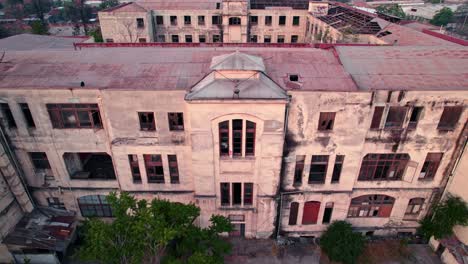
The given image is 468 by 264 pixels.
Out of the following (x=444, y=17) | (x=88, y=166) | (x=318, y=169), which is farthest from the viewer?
(x=444, y=17)

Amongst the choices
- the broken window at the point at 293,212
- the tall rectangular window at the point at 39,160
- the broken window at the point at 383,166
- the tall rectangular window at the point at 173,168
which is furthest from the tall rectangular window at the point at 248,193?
the tall rectangular window at the point at 39,160

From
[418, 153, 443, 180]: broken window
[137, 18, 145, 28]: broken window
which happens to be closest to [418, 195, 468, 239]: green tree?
[418, 153, 443, 180]: broken window

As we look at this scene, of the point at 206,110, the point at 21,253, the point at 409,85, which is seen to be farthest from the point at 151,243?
the point at 409,85

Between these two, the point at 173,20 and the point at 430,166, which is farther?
the point at 173,20

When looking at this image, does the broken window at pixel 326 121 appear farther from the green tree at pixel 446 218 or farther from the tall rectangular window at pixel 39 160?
the tall rectangular window at pixel 39 160

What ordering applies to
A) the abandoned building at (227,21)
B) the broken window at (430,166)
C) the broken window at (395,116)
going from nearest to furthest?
1. the broken window at (395,116)
2. the broken window at (430,166)
3. the abandoned building at (227,21)

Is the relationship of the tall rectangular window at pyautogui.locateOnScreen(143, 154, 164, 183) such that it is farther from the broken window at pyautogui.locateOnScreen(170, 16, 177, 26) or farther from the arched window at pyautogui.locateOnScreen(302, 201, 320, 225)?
the broken window at pyautogui.locateOnScreen(170, 16, 177, 26)

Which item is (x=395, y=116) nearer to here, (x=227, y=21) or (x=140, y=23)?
(x=227, y=21)

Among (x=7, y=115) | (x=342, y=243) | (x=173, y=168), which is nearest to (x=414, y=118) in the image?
(x=342, y=243)
